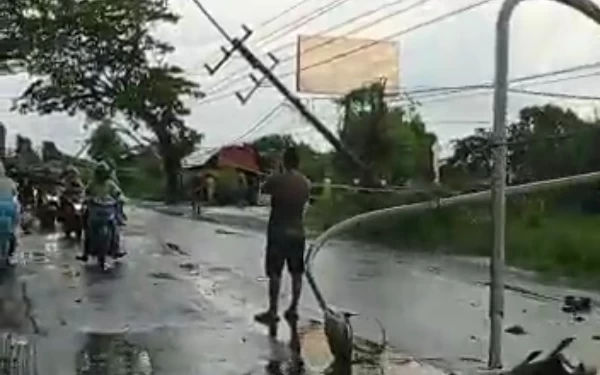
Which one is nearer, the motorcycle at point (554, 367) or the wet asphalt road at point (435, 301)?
the motorcycle at point (554, 367)

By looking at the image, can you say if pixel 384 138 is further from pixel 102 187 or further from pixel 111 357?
pixel 111 357

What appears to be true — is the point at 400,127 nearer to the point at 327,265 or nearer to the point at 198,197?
the point at 327,265

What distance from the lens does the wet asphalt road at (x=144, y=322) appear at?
37.0 feet

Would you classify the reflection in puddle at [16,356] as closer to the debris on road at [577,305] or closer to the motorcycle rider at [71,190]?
the debris on road at [577,305]

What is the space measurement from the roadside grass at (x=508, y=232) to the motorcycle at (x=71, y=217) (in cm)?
489

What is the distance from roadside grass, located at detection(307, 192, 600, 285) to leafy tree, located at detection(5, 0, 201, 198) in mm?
6482

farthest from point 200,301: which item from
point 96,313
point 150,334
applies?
point 150,334

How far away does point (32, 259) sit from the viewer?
21.8 m

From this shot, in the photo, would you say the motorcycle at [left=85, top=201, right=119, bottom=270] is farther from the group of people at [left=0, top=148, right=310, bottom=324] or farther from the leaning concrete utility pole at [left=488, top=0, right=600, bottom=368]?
the leaning concrete utility pole at [left=488, top=0, right=600, bottom=368]

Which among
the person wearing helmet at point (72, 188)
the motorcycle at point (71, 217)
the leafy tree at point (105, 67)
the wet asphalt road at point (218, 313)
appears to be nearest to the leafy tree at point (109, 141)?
the leafy tree at point (105, 67)

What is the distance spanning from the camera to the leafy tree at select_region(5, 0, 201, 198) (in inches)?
1015

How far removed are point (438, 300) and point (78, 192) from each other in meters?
12.3

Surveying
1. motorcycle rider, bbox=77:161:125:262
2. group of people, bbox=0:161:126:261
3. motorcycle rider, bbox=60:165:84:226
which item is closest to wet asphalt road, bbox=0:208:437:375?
group of people, bbox=0:161:126:261

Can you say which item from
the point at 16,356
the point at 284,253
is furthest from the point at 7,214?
the point at 16,356
